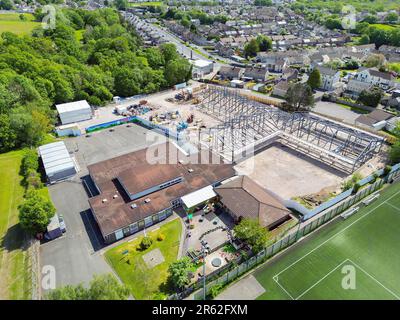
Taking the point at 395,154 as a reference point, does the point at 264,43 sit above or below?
above

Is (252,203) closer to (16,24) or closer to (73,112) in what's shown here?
(73,112)

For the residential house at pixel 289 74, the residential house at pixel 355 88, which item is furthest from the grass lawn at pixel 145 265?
the residential house at pixel 289 74

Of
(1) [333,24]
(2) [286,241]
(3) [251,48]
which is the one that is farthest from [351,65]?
(2) [286,241]

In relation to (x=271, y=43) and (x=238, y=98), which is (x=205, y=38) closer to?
(x=271, y=43)

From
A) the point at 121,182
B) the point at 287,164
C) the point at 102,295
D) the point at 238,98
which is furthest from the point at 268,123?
the point at 102,295

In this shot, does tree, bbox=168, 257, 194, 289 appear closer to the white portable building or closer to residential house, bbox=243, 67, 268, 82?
the white portable building
